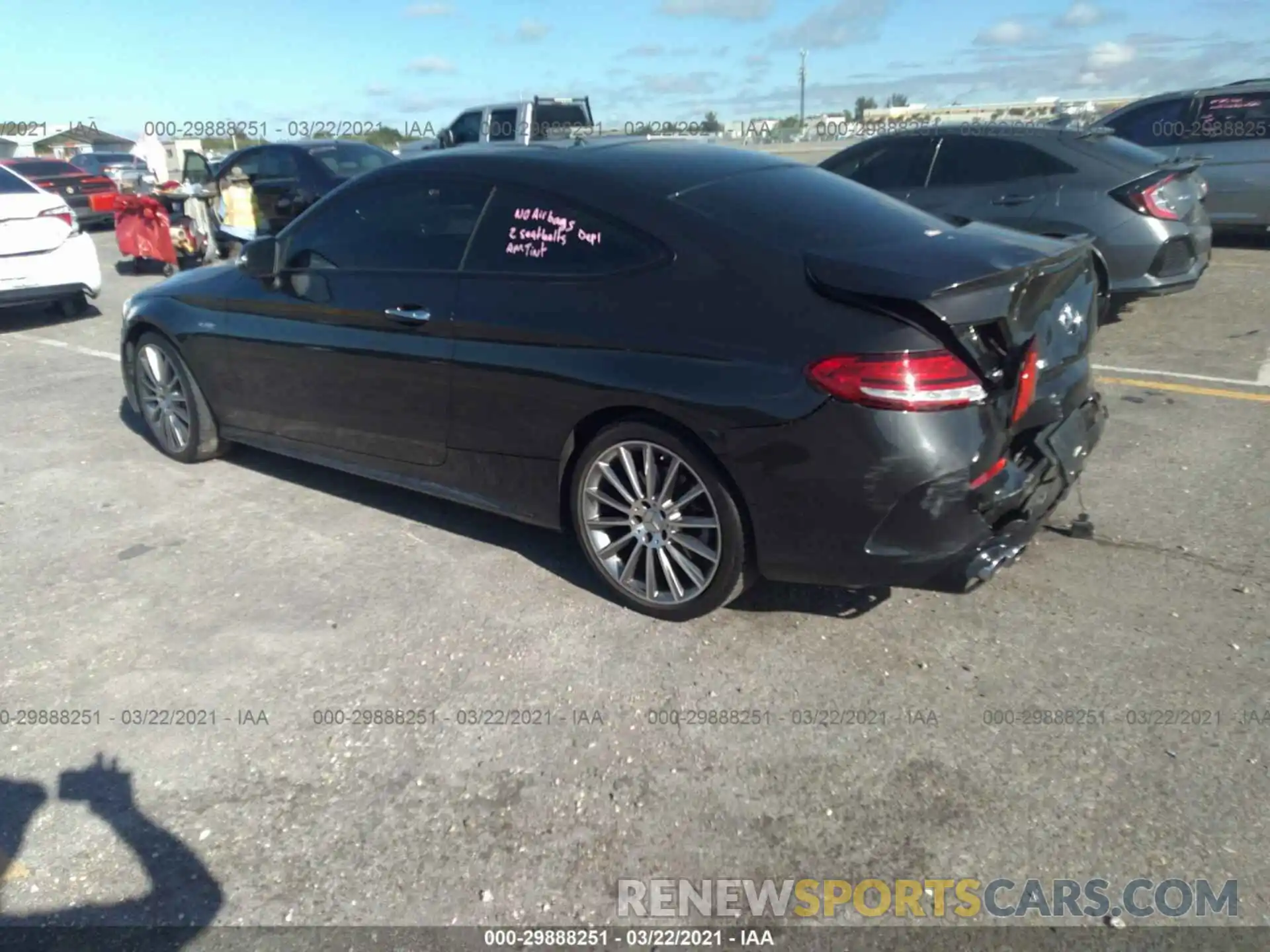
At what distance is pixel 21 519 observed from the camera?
15.6ft

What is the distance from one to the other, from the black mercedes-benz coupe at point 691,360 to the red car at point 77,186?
16621 millimetres

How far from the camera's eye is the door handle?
3.97 meters

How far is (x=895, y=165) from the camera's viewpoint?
27.1ft

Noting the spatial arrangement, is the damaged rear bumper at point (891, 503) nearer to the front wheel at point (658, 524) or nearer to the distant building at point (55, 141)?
the front wheel at point (658, 524)

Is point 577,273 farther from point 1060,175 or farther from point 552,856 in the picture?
point 1060,175

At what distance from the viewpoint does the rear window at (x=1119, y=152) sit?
7332 millimetres

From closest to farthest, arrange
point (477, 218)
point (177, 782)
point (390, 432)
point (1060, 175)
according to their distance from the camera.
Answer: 1. point (177, 782)
2. point (477, 218)
3. point (390, 432)
4. point (1060, 175)

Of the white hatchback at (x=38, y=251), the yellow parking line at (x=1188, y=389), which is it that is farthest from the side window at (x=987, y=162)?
the white hatchback at (x=38, y=251)

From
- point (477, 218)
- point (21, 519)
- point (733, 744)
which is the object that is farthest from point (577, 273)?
point (21, 519)

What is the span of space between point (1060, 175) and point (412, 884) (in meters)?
6.98

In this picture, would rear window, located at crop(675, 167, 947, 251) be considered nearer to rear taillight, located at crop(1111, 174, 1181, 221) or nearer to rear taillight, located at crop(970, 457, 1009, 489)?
rear taillight, located at crop(970, 457, 1009, 489)

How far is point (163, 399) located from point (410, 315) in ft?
7.10

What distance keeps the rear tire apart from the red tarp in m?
7.77

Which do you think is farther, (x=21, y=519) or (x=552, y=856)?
(x=21, y=519)
